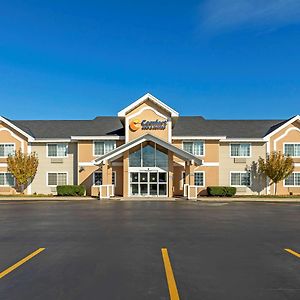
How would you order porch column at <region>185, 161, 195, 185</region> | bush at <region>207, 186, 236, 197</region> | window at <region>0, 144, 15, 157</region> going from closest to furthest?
porch column at <region>185, 161, 195, 185</region> < bush at <region>207, 186, 236, 197</region> < window at <region>0, 144, 15, 157</region>

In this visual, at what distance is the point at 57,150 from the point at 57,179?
321 centimetres

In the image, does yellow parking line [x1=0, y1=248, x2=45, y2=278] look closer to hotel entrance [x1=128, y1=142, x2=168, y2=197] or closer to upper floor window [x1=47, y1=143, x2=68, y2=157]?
hotel entrance [x1=128, y1=142, x2=168, y2=197]

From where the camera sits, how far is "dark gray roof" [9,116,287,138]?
3319 centimetres

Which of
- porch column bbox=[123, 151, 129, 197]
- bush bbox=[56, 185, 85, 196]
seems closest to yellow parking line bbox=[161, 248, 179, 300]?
porch column bbox=[123, 151, 129, 197]

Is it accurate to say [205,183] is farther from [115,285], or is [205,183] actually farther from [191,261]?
[115,285]

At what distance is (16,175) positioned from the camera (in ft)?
102

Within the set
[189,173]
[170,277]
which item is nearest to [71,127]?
[189,173]

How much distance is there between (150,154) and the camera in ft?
97.6

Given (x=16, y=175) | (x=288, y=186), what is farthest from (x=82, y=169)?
(x=288, y=186)

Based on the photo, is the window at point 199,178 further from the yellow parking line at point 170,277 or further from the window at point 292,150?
the yellow parking line at point 170,277

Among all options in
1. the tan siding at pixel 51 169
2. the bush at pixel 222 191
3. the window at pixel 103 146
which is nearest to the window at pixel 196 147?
the bush at pixel 222 191

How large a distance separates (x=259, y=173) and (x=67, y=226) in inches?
982

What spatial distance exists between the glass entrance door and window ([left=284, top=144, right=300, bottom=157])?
13909mm

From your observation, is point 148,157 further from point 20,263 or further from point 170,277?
point 170,277
